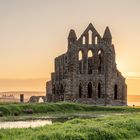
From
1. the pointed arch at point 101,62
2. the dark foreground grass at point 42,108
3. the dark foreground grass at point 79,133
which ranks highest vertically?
the pointed arch at point 101,62

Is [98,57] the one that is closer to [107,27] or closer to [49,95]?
[107,27]

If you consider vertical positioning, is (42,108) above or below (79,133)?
above

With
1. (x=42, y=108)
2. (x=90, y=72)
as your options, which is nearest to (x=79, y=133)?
(x=42, y=108)

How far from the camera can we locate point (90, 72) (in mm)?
114000

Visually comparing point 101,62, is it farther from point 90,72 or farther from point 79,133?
point 79,133

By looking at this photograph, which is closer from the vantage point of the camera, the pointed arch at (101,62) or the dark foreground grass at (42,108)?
the dark foreground grass at (42,108)

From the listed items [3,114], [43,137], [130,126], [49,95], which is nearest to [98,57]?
[49,95]

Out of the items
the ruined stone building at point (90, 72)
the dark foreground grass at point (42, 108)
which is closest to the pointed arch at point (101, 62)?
the ruined stone building at point (90, 72)

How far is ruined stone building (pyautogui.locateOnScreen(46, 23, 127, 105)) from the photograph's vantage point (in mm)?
112375

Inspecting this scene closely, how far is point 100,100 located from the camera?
371ft

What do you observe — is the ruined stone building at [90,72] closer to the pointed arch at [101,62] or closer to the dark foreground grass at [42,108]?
the pointed arch at [101,62]

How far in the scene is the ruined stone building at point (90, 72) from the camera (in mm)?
112375

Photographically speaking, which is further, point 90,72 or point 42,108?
point 90,72

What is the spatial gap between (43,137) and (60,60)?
8678 centimetres
